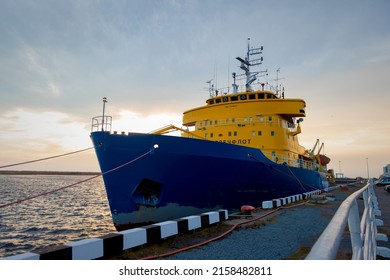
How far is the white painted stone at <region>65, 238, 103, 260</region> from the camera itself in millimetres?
4168

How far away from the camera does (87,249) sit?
4262mm

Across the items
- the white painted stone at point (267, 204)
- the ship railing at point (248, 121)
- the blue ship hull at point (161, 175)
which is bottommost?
the white painted stone at point (267, 204)

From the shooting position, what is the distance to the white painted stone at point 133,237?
4.84 m

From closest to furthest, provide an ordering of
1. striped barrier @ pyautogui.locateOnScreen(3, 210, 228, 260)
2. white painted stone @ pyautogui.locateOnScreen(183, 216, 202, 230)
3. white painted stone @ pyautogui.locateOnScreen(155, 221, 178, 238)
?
striped barrier @ pyautogui.locateOnScreen(3, 210, 228, 260) < white painted stone @ pyautogui.locateOnScreen(155, 221, 178, 238) < white painted stone @ pyautogui.locateOnScreen(183, 216, 202, 230)

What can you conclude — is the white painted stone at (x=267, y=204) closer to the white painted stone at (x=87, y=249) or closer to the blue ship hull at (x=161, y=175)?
the blue ship hull at (x=161, y=175)

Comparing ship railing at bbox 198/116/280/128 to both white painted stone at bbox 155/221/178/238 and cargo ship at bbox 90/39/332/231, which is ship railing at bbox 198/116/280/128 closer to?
cargo ship at bbox 90/39/332/231

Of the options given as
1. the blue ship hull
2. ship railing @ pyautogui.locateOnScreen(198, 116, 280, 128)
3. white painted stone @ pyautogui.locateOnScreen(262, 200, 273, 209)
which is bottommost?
white painted stone @ pyautogui.locateOnScreen(262, 200, 273, 209)

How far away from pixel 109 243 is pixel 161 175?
17.7 ft

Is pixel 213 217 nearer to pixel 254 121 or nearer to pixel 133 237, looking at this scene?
pixel 133 237

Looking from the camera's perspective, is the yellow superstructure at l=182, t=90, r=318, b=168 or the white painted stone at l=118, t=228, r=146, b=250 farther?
the yellow superstructure at l=182, t=90, r=318, b=168

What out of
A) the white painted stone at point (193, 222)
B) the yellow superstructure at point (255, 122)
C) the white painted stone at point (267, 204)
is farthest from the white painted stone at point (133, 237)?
the yellow superstructure at point (255, 122)

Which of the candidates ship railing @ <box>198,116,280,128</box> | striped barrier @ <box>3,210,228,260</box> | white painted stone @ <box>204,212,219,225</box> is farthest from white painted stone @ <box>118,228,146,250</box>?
ship railing @ <box>198,116,280,128</box>

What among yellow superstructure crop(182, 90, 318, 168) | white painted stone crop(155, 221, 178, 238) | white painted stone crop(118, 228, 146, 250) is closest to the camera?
white painted stone crop(118, 228, 146, 250)

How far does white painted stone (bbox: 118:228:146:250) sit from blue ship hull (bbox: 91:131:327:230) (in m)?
4.51
